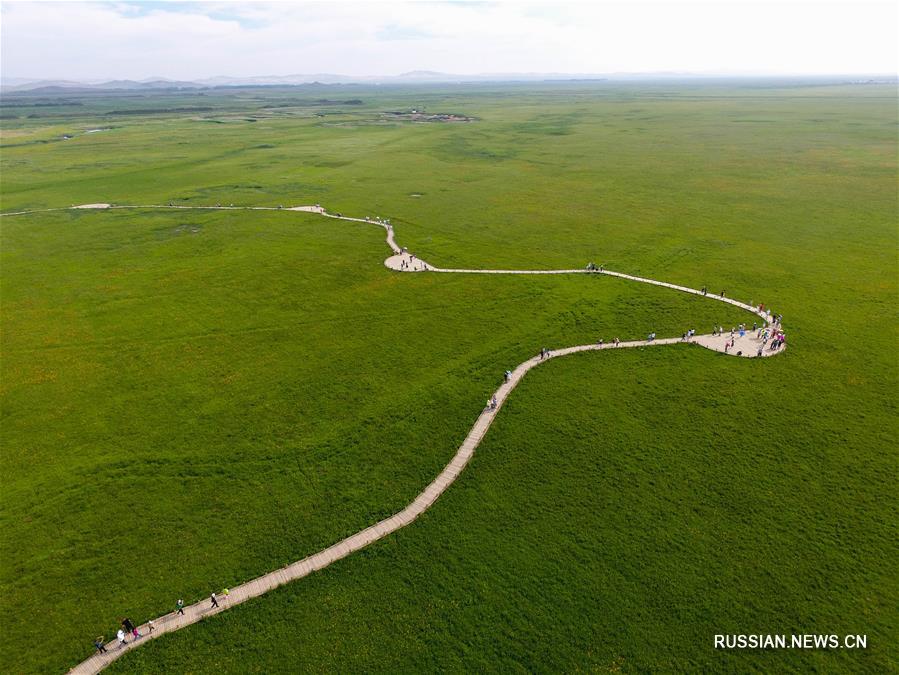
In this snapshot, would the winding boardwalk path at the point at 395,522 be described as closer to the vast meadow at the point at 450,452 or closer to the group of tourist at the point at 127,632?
the group of tourist at the point at 127,632

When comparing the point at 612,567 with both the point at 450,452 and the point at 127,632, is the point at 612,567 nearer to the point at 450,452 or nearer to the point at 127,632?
the point at 450,452

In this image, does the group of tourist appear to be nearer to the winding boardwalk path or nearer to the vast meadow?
the winding boardwalk path

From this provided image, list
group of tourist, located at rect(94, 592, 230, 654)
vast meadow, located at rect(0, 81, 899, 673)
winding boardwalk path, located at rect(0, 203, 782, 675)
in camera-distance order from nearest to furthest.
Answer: group of tourist, located at rect(94, 592, 230, 654)
winding boardwalk path, located at rect(0, 203, 782, 675)
vast meadow, located at rect(0, 81, 899, 673)

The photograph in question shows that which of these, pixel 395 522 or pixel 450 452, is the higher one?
pixel 450 452

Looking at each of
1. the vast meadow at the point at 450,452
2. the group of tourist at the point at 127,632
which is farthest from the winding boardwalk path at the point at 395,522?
the vast meadow at the point at 450,452

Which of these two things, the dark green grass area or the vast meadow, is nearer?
the dark green grass area

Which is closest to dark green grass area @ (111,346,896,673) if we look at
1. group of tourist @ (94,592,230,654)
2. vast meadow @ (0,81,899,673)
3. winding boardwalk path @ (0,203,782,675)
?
vast meadow @ (0,81,899,673)

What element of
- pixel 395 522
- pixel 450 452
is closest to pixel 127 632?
pixel 395 522
